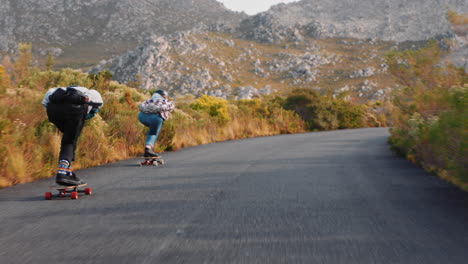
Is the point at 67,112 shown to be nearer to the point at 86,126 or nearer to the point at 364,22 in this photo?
the point at 86,126

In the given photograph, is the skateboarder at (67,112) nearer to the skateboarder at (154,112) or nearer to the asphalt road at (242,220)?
the asphalt road at (242,220)

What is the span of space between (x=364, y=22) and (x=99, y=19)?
102348 mm

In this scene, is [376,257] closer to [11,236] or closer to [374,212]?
[374,212]

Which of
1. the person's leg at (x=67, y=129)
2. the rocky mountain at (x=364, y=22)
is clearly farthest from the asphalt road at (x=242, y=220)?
the rocky mountain at (x=364, y=22)

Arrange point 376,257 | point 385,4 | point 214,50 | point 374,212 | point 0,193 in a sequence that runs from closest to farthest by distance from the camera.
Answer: point 376,257
point 374,212
point 0,193
point 214,50
point 385,4

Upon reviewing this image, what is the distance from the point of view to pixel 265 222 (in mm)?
4824

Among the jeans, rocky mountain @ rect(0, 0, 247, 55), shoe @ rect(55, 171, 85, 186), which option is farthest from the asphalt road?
rocky mountain @ rect(0, 0, 247, 55)

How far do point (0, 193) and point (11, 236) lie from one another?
2.89 metres

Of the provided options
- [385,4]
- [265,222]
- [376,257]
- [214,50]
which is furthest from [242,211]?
[385,4]

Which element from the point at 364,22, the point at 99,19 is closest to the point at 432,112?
the point at 364,22

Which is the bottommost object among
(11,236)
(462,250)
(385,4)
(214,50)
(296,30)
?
(462,250)

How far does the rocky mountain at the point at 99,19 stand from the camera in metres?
154

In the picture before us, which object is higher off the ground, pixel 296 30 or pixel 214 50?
pixel 296 30

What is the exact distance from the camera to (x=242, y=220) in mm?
4910
